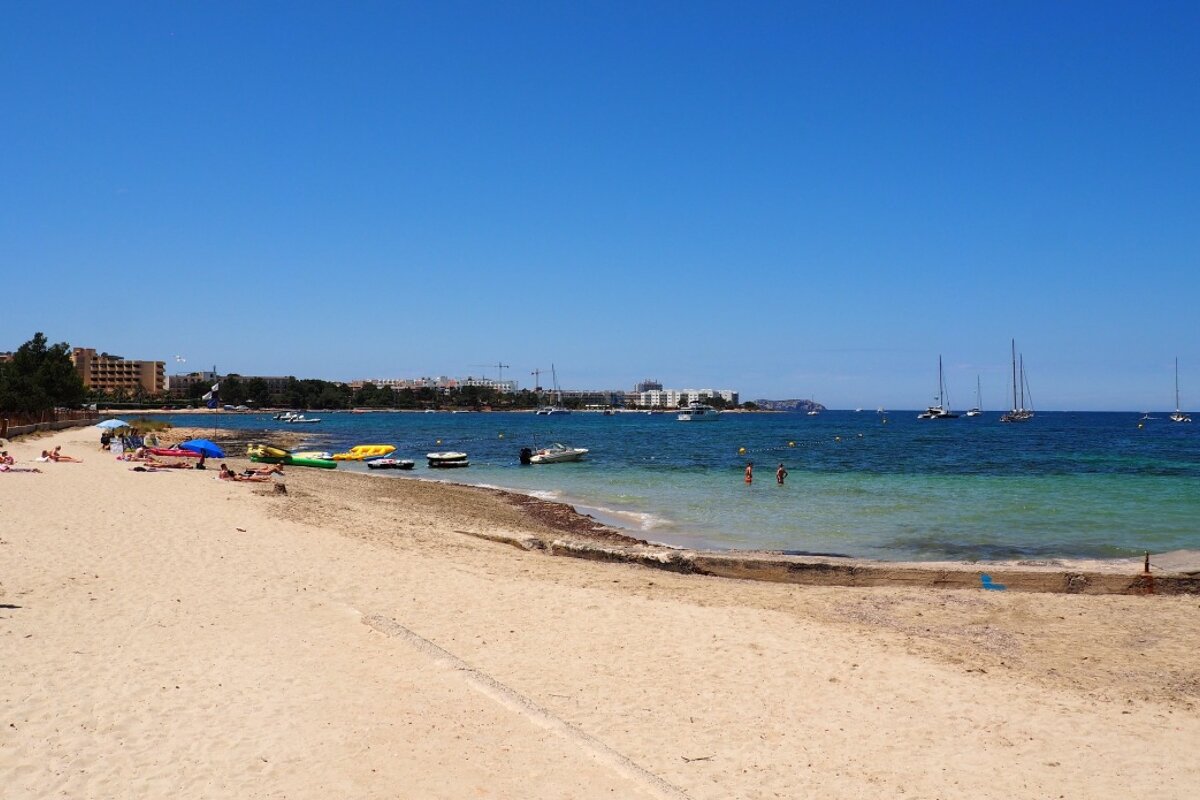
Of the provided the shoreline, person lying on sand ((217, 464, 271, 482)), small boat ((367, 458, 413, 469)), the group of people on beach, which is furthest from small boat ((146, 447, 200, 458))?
the shoreline

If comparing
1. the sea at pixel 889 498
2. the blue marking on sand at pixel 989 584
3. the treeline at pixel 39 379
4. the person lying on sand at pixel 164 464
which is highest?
the treeline at pixel 39 379

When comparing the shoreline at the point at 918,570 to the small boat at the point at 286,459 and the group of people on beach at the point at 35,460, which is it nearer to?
the group of people on beach at the point at 35,460

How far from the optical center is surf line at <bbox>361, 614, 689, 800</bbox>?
5.76m

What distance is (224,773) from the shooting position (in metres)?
5.60

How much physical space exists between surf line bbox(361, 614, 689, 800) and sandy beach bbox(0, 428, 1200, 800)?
0.03 m

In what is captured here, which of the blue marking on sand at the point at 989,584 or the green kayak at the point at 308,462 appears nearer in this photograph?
the blue marking on sand at the point at 989,584

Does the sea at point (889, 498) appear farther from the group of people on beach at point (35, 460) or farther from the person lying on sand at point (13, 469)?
the person lying on sand at point (13, 469)

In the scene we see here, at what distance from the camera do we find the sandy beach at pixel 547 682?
5.87m

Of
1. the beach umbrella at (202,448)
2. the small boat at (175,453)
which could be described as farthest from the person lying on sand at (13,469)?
the beach umbrella at (202,448)

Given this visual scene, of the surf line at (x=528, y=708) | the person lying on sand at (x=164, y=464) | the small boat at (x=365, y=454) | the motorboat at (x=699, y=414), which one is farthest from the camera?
the motorboat at (x=699, y=414)

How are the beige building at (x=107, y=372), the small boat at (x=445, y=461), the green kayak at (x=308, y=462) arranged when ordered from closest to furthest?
the green kayak at (x=308, y=462), the small boat at (x=445, y=461), the beige building at (x=107, y=372)

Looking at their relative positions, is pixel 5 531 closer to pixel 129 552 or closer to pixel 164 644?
pixel 129 552

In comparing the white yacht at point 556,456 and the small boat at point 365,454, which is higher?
the small boat at point 365,454

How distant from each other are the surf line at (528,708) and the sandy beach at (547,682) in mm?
31
